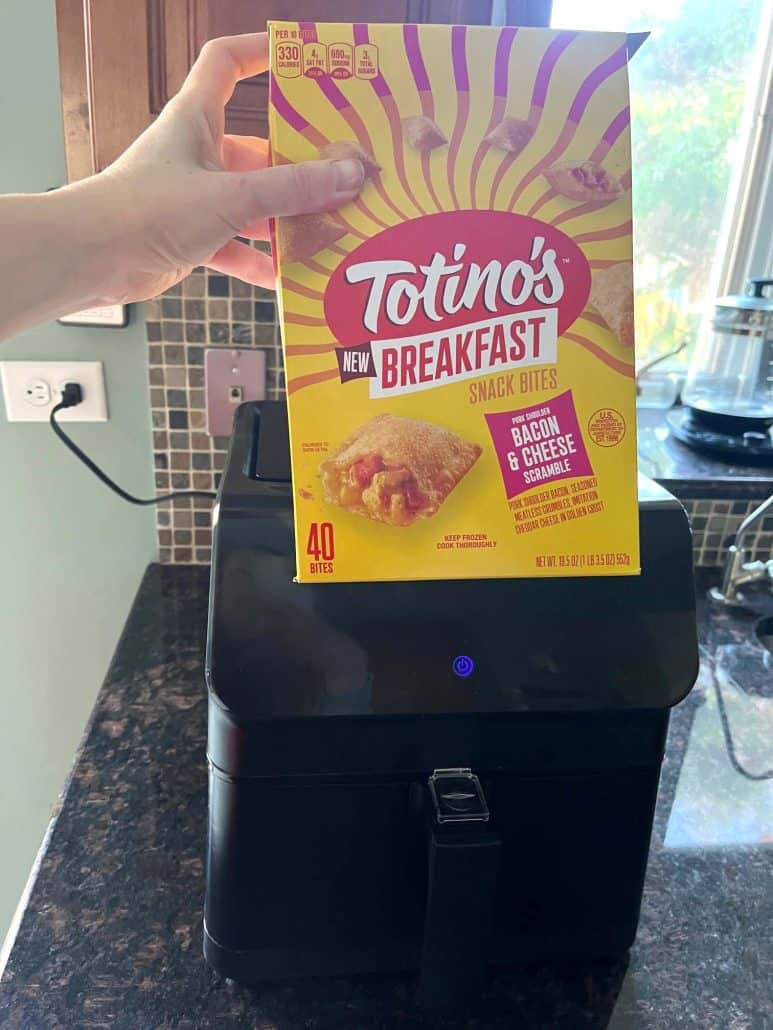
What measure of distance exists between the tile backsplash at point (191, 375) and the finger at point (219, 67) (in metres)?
0.43

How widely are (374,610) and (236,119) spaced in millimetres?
509

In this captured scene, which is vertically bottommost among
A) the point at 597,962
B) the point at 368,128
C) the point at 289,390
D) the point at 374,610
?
the point at 597,962

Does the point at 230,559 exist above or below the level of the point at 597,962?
above

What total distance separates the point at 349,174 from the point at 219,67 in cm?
20

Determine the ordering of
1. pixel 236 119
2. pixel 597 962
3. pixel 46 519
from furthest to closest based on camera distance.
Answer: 1. pixel 46 519
2. pixel 236 119
3. pixel 597 962

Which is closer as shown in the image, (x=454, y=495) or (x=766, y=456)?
(x=454, y=495)

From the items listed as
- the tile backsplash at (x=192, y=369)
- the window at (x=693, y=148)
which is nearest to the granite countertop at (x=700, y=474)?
the window at (x=693, y=148)

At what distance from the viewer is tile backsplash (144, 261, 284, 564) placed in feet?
3.28

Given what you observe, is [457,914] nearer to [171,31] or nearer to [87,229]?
[87,229]

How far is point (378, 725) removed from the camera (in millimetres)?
488

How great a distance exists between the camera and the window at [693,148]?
1.19 m

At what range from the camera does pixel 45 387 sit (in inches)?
41.4

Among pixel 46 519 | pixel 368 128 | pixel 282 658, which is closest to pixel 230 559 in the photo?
pixel 282 658

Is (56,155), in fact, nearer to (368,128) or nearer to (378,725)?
(368,128)
